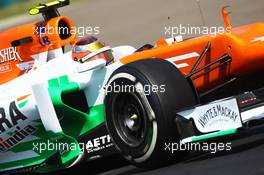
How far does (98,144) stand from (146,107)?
107 centimetres

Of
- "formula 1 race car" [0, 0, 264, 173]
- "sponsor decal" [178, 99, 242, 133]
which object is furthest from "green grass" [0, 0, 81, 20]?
"sponsor decal" [178, 99, 242, 133]

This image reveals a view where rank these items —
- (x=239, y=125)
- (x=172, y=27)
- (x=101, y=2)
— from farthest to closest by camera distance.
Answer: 1. (x=101, y=2)
2. (x=172, y=27)
3. (x=239, y=125)

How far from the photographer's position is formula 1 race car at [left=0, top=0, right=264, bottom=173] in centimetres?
603

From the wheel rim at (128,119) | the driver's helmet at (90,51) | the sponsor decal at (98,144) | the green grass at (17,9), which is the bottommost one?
the sponsor decal at (98,144)

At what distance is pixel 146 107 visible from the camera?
241 inches

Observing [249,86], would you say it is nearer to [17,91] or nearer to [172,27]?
[17,91]

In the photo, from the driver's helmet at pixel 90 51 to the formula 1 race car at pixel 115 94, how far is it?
11mm

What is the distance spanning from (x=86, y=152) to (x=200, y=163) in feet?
4.63

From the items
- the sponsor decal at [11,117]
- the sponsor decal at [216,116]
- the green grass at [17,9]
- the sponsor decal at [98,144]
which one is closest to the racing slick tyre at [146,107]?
the sponsor decal at [216,116]

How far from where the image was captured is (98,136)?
703cm

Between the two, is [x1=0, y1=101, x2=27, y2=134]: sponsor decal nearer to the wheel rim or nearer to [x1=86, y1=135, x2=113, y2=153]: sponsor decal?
[x1=86, y1=135, x2=113, y2=153]: sponsor decal

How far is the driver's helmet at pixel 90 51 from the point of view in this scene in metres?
7.39

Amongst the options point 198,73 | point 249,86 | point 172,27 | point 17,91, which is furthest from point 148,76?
point 172,27

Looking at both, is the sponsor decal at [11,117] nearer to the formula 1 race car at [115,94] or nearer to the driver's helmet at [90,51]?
the formula 1 race car at [115,94]
